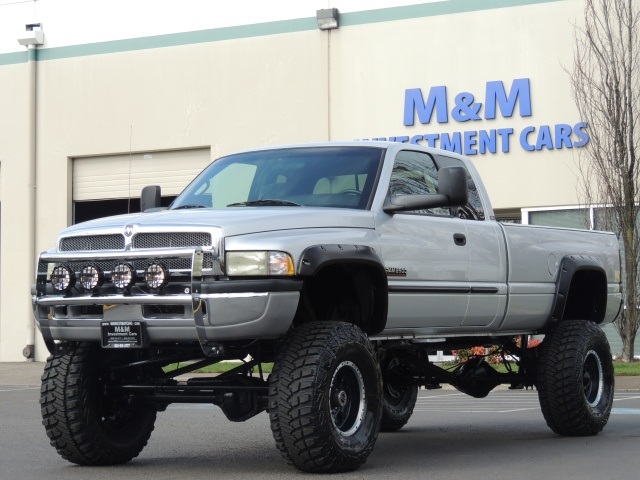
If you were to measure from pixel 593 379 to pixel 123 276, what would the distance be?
477cm

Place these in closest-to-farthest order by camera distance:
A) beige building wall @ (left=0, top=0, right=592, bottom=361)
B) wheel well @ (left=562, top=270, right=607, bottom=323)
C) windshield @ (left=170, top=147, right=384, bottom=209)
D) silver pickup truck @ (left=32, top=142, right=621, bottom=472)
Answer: silver pickup truck @ (left=32, top=142, right=621, bottom=472), windshield @ (left=170, top=147, right=384, bottom=209), wheel well @ (left=562, top=270, right=607, bottom=323), beige building wall @ (left=0, top=0, right=592, bottom=361)

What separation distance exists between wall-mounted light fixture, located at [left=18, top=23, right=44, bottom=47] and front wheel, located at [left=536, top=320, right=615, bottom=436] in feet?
67.8

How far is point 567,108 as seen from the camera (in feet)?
79.4

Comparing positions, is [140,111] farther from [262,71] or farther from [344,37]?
[344,37]

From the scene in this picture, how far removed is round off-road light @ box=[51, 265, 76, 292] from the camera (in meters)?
8.59

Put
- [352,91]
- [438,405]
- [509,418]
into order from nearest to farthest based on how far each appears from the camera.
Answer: [509,418]
[438,405]
[352,91]

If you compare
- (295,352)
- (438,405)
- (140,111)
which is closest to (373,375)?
(295,352)

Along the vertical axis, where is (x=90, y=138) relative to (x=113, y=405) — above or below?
above

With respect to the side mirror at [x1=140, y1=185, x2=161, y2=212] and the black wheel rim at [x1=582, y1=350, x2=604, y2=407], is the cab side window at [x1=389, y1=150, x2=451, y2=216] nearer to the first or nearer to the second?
the side mirror at [x1=140, y1=185, x2=161, y2=212]

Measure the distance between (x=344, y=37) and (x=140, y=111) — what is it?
16.5ft

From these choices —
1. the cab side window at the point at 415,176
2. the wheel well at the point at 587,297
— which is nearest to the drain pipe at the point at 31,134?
the wheel well at the point at 587,297

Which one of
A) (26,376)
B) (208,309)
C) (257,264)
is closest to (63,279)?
(208,309)

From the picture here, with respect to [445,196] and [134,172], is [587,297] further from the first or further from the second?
[134,172]

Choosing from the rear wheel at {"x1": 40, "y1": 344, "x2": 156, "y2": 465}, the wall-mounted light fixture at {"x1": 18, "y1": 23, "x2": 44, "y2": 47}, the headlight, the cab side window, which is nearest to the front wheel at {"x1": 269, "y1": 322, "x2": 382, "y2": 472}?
the headlight
